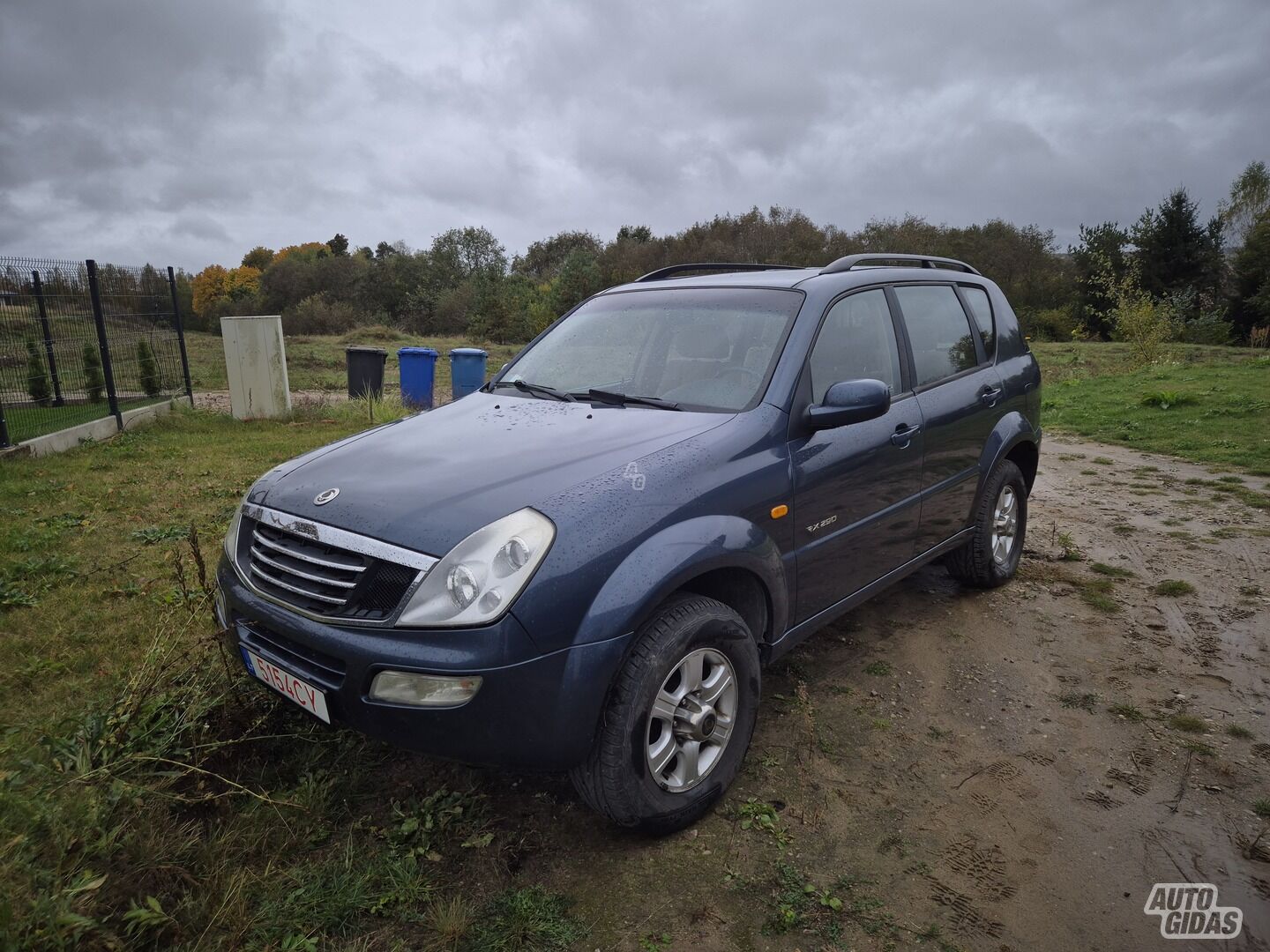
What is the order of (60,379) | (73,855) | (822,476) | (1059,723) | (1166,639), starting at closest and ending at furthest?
1. (73,855)
2. (822,476)
3. (1059,723)
4. (1166,639)
5. (60,379)

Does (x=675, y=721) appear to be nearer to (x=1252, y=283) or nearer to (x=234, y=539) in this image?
(x=234, y=539)

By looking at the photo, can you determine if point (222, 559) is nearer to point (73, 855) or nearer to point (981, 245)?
point (73, 855)

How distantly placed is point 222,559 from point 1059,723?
10.8 ft

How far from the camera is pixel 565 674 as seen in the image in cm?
207

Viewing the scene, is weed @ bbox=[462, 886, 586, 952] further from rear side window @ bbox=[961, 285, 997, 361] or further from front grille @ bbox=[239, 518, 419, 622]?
rear side window @ bbox=[961, 285, 997, 361]

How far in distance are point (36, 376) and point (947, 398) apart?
9.67m

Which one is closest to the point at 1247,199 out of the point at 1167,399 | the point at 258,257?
the point at 1167,399

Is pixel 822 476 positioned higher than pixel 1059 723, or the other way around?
pixel 822 476

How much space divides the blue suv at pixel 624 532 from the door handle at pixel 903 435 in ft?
0.10

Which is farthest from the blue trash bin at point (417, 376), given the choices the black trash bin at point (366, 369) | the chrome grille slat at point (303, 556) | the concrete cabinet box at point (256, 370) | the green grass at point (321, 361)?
the chrome grille slat at point (303, 556)

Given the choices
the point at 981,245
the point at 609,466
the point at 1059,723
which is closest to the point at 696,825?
the point at 609,466

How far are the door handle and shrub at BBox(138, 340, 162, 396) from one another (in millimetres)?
10523

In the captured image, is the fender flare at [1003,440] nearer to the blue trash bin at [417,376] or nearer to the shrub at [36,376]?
the blue trash bin at [417,376]

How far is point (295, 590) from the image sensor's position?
2316 millimetres
